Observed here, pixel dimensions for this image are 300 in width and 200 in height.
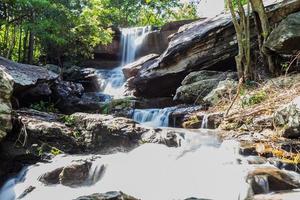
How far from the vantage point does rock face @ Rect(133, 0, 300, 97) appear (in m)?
12.3

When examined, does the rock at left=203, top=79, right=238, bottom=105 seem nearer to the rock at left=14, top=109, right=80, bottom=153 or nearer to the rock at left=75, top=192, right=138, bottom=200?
the rock at left=14, top=109, right=80, bottom=153

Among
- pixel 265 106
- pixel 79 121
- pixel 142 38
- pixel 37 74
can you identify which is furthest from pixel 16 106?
pixel 142 38

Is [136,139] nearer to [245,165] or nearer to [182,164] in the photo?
[182,164]

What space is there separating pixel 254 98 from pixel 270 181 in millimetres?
4275

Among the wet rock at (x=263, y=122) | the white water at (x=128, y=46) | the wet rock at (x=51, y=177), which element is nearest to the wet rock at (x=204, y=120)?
the wet rock at (x=263, y=122)

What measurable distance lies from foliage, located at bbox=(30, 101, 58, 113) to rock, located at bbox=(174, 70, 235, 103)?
397 cm

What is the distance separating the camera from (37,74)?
1071 cm

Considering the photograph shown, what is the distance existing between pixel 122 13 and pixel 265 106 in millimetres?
22361

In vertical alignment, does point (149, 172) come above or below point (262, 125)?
below

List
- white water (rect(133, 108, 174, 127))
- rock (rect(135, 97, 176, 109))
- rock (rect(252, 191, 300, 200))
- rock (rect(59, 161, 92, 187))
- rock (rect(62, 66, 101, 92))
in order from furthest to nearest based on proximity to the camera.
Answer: rock (rect(62, 66, 101, 92)), rock (rect(135, 97, 176, 109)), white water (rect(133, 108, 174, 127)), rock (rect(59, 161, 92, 187)), rock (rect(252, 191, 300, 200))

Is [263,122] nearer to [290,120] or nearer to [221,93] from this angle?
[290,120]

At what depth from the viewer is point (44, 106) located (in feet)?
38.4

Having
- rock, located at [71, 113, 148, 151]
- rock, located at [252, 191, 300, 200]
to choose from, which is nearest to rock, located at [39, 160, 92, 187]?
rock, located at [71, 113, 148, 151]

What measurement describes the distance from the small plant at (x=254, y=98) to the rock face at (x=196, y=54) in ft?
11.4
